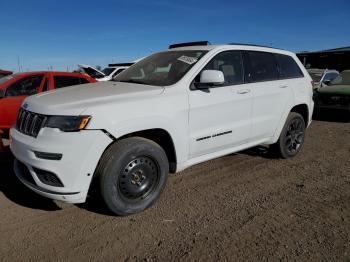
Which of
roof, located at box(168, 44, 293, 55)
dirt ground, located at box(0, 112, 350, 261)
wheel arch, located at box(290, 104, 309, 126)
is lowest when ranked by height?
dirt ground, located at box(0, 112, 350, 261)

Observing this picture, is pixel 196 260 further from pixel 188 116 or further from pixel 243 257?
pixel 188 116

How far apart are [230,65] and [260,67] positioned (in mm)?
676

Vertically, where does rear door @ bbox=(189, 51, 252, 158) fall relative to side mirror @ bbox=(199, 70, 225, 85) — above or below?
below

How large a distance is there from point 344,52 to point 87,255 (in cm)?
2499

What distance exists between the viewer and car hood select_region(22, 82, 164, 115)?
320cm

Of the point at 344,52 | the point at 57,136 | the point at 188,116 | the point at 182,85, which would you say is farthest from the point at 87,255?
the point at 344,52

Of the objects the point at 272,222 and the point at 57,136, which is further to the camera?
the point at 272,222

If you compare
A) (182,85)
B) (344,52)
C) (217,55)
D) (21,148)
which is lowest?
(21,148)

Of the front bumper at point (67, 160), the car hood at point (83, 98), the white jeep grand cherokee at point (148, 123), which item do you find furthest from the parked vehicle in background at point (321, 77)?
the front bumper at point (67, 160)

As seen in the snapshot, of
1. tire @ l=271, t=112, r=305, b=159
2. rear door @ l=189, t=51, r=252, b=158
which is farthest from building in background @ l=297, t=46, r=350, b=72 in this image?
rear door @ l=189, t=51, r=252, b=158

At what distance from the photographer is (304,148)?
652cm

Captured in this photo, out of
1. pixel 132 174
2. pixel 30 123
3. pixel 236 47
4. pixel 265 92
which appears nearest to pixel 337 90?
pixel 265 92

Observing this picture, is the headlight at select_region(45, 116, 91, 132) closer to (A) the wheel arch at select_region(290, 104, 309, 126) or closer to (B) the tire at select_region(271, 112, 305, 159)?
(B) the tire at select_region(271, 112, 305, 159)

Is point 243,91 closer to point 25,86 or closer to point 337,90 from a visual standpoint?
point 25,86
